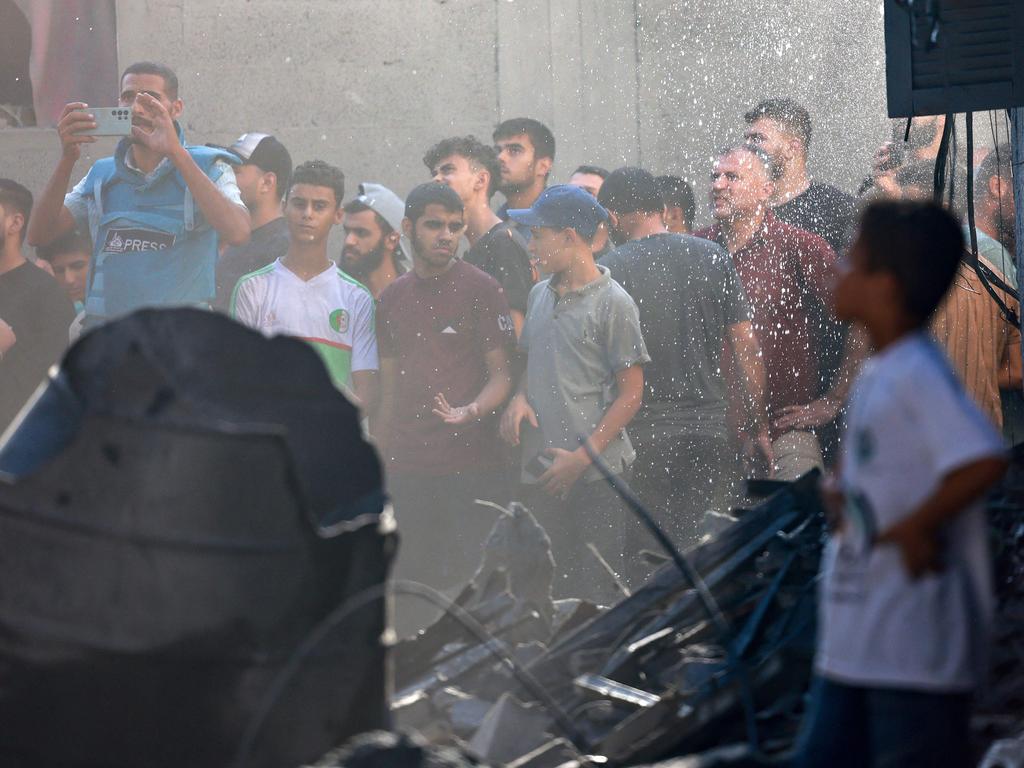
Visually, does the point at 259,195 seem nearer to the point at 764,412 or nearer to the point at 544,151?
the point at 544,151

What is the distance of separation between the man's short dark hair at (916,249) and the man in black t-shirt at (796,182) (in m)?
4.99

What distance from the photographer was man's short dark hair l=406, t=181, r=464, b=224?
23.3 ft

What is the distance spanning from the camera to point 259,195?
777 cm

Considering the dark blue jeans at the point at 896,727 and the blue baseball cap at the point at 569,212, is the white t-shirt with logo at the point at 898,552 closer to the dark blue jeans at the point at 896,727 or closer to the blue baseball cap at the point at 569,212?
the dark blue jeans at the point at 896,727

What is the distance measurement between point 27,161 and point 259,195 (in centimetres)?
196

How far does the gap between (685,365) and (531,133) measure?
189 cm

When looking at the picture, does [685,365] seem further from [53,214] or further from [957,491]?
[957,491]

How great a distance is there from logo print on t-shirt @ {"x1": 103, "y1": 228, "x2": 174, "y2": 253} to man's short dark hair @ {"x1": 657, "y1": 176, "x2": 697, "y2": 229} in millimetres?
2517

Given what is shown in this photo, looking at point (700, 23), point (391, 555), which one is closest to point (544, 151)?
point (700, 23)

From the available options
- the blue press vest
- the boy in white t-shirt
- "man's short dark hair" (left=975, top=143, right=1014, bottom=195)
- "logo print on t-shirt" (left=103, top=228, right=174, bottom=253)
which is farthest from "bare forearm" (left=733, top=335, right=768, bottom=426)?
the boy in white t-shirt

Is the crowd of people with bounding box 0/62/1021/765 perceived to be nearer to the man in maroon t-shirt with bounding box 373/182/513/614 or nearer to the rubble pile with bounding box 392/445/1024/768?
the man in maroon t-shirt with bounding box 373/182/513/614

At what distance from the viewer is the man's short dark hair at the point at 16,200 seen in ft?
26.1

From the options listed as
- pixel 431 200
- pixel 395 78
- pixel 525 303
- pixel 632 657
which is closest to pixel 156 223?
pixel 431 200

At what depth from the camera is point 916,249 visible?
7.76 feet
